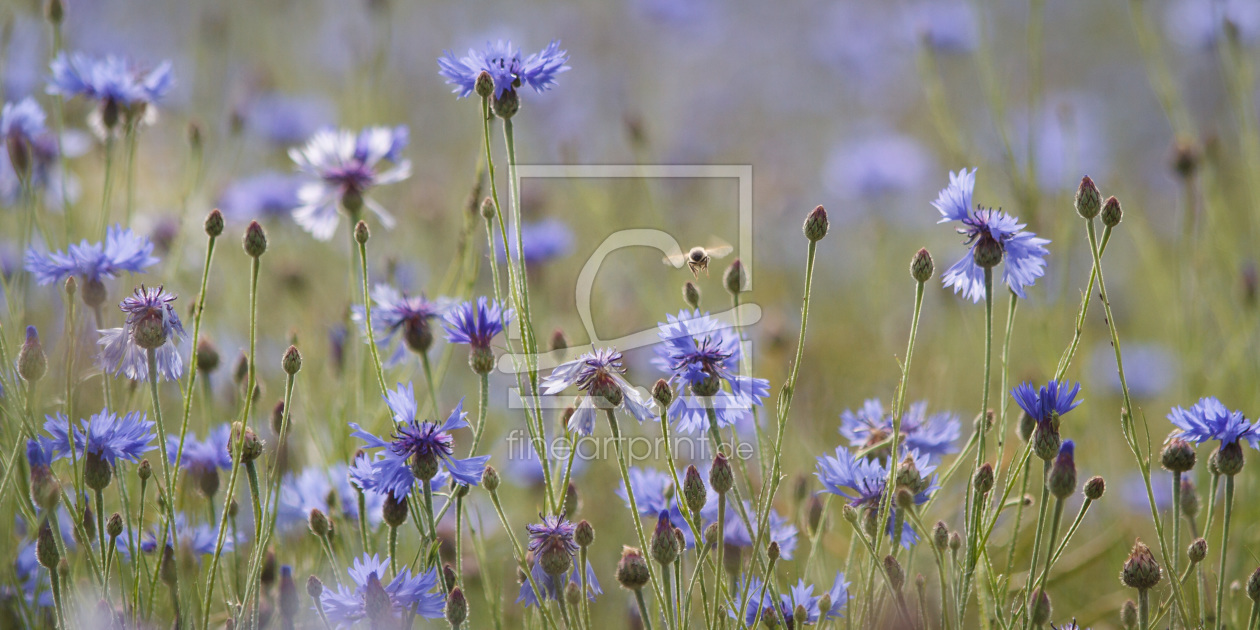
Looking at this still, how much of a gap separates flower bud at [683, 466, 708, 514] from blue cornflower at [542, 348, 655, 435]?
0.42ft

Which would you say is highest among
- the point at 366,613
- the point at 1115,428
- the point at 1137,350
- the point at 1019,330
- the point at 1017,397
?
the point at 1019,330

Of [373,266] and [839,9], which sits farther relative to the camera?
[839,9]

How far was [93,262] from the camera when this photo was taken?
128cm

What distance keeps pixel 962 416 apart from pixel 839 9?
3.82 m

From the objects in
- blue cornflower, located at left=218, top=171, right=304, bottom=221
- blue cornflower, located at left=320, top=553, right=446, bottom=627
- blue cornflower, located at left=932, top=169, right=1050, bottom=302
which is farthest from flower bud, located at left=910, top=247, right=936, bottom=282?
blue cornflower, located at left=218, top=171, right=304, bottom=221

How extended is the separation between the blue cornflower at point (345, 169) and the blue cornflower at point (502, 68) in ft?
1.19

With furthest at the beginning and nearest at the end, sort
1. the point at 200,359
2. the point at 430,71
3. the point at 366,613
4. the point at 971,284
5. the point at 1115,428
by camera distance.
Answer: the point at 430,71 → the point at 1115,428 → the point at 200,359 → the point at 971,284 → the point at 366,613

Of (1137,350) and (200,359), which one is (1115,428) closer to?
(1137,350)

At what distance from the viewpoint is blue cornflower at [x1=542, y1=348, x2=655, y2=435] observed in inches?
44.2

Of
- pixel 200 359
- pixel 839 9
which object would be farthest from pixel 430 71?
pixel 200 359

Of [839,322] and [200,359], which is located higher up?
[839,322]

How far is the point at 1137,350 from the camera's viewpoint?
2.81m

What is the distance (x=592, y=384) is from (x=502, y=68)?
0.40 meters

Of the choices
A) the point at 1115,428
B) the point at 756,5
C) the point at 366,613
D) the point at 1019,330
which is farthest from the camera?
the point at 756,5
